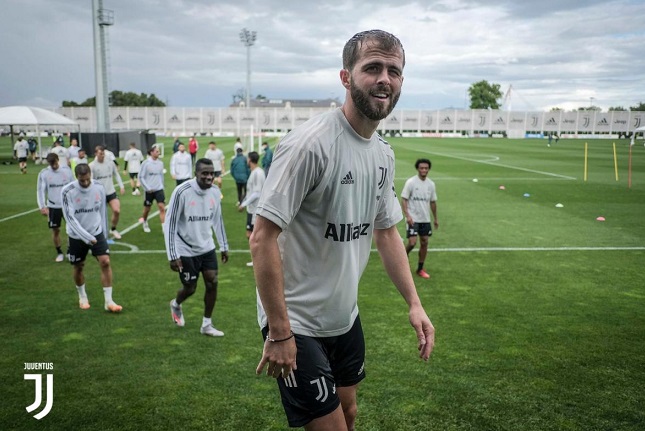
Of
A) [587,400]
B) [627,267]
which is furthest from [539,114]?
[587,400]

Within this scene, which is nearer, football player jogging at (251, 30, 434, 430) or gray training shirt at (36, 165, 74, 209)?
football player jogging at (251, 30, 434, 430)

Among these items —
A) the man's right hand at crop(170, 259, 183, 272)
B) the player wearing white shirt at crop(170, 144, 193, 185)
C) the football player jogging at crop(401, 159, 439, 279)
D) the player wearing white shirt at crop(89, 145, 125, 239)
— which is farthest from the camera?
the player wearing white shirt at crop(170, 144, 193, 185)

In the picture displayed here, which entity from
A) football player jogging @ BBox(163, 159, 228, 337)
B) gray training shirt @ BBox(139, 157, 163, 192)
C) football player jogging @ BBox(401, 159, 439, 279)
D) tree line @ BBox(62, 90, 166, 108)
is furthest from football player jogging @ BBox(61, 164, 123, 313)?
tree line @ BBox(62, 90, 166, 108)

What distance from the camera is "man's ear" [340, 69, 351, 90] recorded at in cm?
255

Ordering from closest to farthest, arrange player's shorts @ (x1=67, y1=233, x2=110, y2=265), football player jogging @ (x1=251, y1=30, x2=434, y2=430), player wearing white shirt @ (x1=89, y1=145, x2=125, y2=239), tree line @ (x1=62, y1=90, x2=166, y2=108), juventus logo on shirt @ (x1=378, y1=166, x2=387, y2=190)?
1. football player jogging @ (x1=251, y1=30, x2=434, y2=430)
2. juventus logo on shirt @ (x1=378, y1=166, x2=387, y2=190)
3. player's shorts @ (x1=67, y1=233, x2=110, y2=265)
4. player wearing white shirt @ (x1=89, y1=145, x2=125, y2=239)
5. tree line @ (x1=62, y1=90, x2=166, y2=108)

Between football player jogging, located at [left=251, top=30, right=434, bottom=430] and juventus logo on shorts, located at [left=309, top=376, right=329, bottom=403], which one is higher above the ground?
football player jogging, located at [left=251, top=30, right=434, bottom=430]

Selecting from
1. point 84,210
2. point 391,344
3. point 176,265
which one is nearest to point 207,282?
point 176,265

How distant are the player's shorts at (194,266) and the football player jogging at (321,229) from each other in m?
4.28

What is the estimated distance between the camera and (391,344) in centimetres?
645

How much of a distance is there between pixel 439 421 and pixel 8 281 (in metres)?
8.03

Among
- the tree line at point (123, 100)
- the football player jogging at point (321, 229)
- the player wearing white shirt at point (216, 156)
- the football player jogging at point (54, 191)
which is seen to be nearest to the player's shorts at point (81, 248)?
the football player jogging at point (54, 191)

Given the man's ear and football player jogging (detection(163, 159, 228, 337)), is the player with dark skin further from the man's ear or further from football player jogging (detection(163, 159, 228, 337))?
the man's ear

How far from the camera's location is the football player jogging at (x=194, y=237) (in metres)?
6.64

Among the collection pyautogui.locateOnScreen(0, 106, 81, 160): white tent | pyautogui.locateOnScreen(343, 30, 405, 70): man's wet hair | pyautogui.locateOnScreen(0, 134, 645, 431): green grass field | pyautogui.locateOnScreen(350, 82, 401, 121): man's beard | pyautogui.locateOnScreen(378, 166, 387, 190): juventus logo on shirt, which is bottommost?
pyautogui.locateOnScreen(0, 134, 645, 431): green grass field
